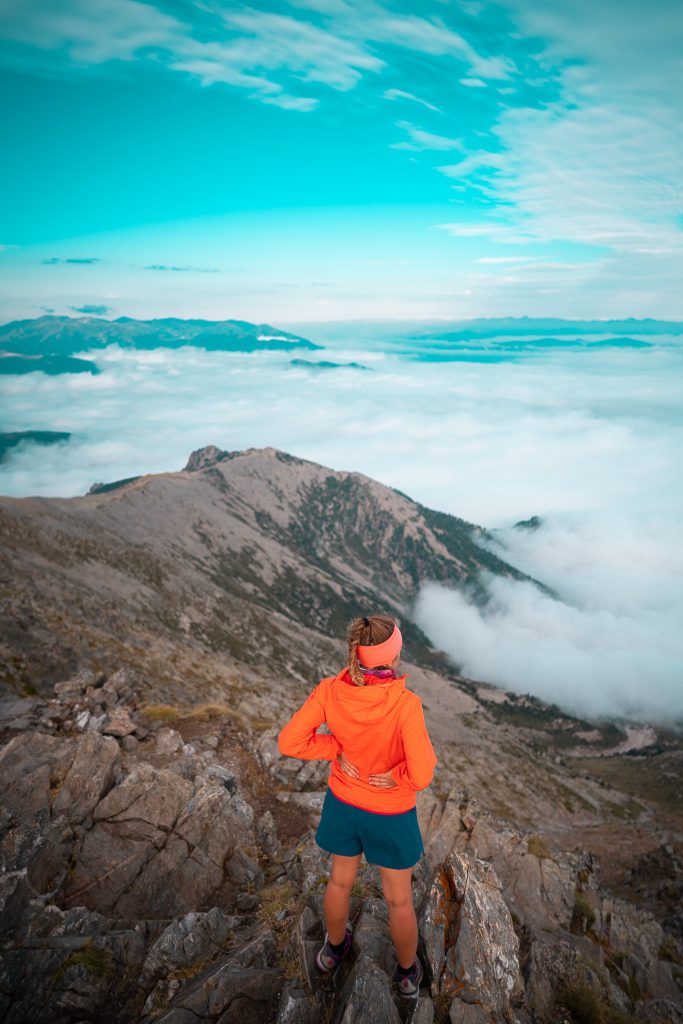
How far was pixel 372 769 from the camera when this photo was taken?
6570 millimetres

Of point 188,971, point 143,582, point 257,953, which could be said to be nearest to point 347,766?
point 257,953

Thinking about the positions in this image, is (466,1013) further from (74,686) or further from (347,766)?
(74,686)

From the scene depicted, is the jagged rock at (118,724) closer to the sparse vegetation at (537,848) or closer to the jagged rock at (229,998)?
the jagged rock at (229,998)

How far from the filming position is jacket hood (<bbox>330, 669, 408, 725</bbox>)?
6262mm

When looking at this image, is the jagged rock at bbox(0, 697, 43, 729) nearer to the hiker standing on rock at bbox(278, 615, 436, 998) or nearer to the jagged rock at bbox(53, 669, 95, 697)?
the jagged rock at bbox(53, 669, 95, 697)

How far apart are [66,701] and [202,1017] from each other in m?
15.1

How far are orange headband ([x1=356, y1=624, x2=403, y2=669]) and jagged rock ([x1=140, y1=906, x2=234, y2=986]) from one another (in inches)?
249

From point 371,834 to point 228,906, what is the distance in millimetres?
6181

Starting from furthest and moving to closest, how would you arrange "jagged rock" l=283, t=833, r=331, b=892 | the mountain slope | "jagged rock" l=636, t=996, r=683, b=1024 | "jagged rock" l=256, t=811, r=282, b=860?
1. the mountain slope
2. "jagged rock" l=256, t=811, r=282, b=860
3. "jagged rock" l=283, t=833, r=331, b=892
4. "jagged rock" l=636, t=996, r=683, b=1024

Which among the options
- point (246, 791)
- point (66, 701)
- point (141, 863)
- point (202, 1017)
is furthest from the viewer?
point (66, 701)

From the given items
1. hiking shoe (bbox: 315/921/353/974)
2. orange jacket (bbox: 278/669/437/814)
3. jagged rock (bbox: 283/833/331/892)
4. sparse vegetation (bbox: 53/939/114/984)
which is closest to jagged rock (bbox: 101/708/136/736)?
jagged rock (bbox: 283/833/331/892)

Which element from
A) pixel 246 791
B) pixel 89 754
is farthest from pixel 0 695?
pixel 246 791

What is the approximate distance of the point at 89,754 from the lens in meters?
13.2

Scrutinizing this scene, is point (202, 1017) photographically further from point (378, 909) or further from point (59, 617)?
point (59, 617)
